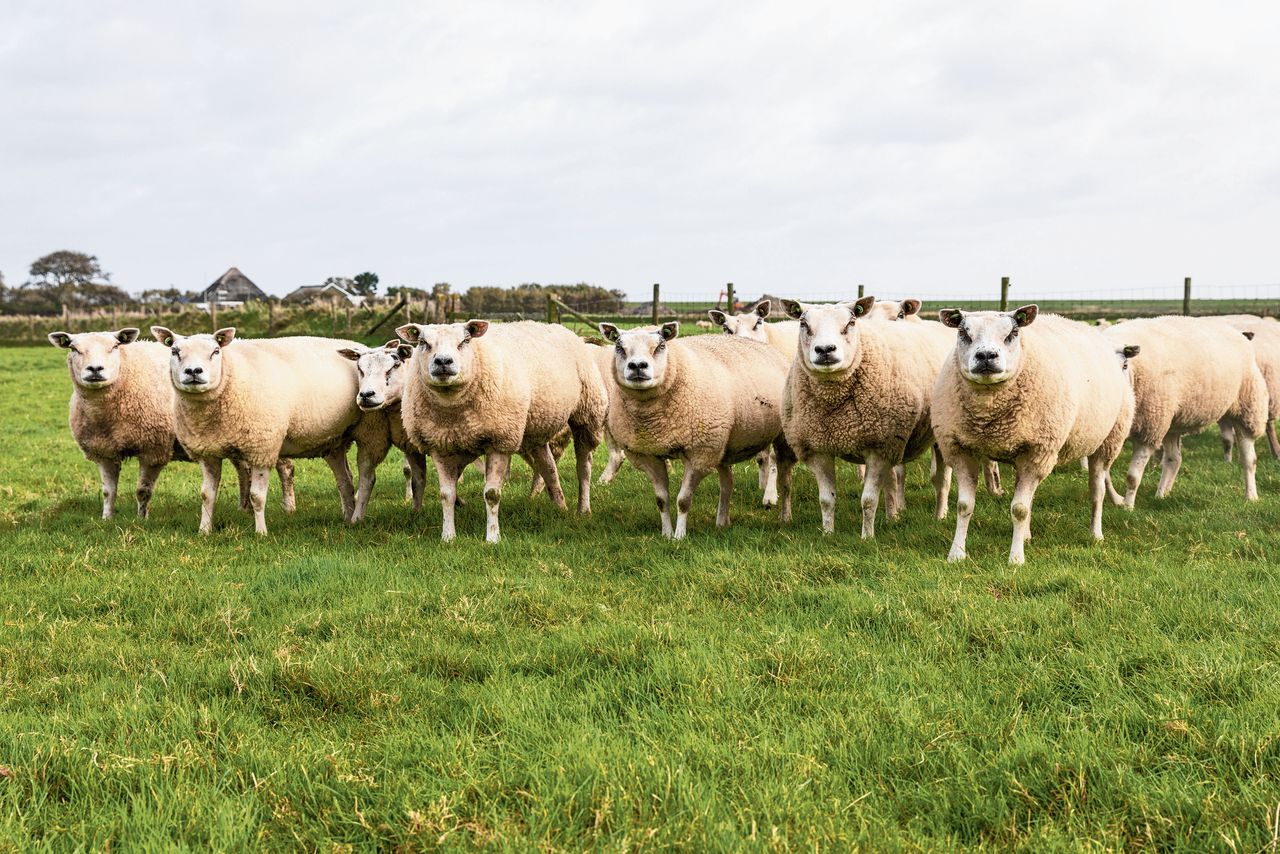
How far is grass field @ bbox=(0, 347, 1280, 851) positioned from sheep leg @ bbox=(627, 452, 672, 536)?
58cm

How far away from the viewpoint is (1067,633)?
15.9 feet

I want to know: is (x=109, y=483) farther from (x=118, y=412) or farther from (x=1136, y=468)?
(x=1136, y=468)

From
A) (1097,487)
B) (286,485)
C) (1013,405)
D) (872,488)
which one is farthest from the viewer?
(286,485)

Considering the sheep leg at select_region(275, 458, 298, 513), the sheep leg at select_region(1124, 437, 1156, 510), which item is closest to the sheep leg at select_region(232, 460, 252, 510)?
the sheep leg at select_region(275, 458, 298, 513)

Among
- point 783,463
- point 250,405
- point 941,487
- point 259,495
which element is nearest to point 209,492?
point 259,495

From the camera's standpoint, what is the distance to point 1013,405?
Answer: 668 cm

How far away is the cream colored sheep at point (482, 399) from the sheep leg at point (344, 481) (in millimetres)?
1411

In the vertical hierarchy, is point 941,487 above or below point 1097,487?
below

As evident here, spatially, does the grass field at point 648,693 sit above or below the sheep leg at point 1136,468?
below

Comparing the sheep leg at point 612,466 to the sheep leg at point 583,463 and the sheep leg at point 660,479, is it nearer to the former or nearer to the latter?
the sheep leg at point 583,463

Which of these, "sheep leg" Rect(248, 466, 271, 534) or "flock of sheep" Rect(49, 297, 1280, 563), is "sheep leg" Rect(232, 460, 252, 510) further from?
"sheep leg" Rect(248, 466, 271, 534)

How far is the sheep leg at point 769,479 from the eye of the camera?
31.6 ft

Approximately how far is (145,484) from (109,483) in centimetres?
35

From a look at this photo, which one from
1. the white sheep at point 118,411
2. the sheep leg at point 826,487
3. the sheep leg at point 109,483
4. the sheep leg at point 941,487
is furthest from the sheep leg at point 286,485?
the sheep leg at point 941,487
